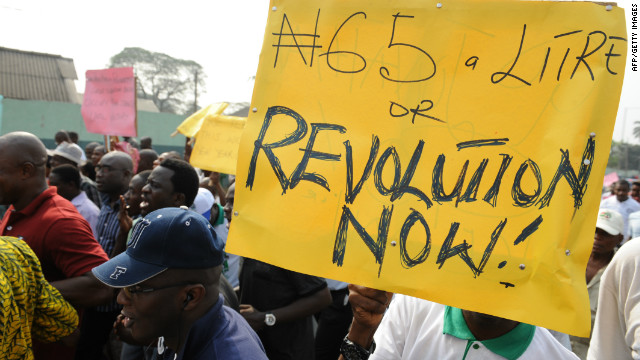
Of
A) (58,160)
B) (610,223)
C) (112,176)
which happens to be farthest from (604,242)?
(58,160)

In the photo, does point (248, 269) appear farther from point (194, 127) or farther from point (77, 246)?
point (194, 127)

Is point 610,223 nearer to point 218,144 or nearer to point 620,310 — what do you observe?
point 620,310

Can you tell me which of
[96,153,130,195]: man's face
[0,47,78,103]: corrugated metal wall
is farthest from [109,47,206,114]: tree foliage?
[96,153,130,195]: man's face

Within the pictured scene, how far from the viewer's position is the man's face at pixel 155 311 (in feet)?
5.87

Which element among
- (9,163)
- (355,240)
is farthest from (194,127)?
(355,240)

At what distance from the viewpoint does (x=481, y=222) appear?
1.53 meters

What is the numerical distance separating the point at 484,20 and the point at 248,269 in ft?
6.98

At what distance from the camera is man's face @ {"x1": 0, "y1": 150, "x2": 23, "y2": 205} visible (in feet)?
9.79

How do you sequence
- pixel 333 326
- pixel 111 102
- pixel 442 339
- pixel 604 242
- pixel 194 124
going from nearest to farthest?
1. pixel 442 339
2. pixel 604 242
3. pixel 333 326
4. pixel 111 102
5. pixel 194 124

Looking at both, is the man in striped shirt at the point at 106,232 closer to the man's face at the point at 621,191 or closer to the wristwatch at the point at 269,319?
the wristwatch at the point at 269,319

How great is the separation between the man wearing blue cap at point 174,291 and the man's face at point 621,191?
31.5 feet

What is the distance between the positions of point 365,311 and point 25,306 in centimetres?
151

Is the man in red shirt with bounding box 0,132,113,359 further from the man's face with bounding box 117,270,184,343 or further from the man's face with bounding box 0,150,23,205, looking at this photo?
the man's face with bounding box 117,270,184,343

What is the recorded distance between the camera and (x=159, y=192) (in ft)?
11.5
